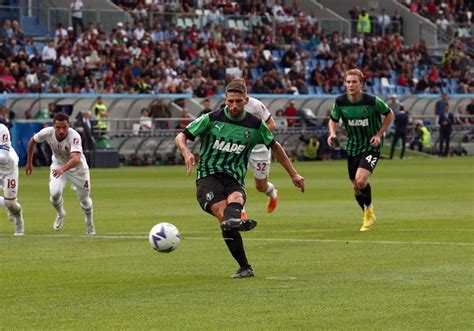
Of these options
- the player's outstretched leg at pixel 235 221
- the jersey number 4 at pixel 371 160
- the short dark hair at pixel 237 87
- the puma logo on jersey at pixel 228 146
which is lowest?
the jersey number 4 at pixel 371 160

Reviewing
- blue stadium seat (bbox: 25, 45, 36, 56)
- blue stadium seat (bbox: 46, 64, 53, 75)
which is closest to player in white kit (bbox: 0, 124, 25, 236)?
blue stadium seat (bbox: 46, 64, 53, 75)

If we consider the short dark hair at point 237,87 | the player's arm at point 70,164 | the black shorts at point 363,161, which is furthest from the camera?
the black shorts at point 363,161

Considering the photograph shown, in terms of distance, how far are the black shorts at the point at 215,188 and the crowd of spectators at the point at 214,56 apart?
32.8m

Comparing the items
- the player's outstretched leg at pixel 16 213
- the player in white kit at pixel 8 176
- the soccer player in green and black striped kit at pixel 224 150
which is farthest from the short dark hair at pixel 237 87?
the player in white kit at pixel 8 176

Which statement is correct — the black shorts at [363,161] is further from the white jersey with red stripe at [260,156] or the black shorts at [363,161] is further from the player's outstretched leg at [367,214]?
the white jersey with red stripe at [260,156]

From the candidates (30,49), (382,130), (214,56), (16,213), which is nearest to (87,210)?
(16,213)

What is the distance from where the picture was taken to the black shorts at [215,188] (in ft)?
45.9

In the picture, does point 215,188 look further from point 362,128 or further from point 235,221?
point 362,128

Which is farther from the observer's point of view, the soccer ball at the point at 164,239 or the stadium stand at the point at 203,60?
the stadium stand at the point at 203,60

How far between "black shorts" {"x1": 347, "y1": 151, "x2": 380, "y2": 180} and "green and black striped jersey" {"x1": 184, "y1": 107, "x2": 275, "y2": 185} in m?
6.66

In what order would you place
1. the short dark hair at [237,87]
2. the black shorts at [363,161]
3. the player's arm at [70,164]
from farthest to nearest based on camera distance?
the black shorts at [363,161] → the player's arm at [70,164] → the short dark hair at [237,87]

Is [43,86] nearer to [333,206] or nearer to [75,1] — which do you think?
[75,1]

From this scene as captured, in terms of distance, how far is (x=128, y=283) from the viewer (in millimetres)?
13328

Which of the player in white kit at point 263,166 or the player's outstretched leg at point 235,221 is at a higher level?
the player's outstretched leg at point 235,221
